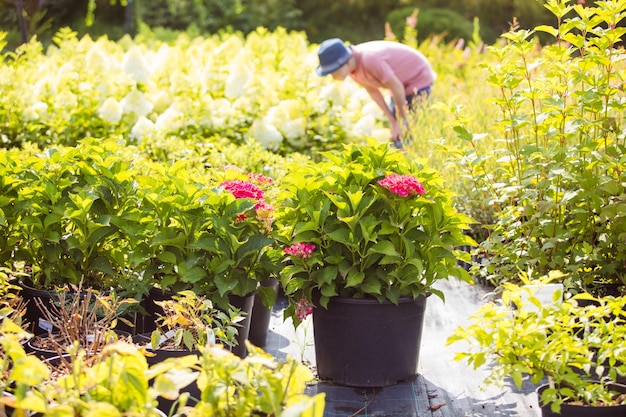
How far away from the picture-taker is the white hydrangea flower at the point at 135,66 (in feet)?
21.7

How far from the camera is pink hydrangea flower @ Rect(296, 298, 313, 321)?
9.82ft

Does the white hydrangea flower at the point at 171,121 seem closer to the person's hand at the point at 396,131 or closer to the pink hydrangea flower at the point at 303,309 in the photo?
the person's hand at the point at 396,131

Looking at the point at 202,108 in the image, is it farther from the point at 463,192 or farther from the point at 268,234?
the point at 268,234

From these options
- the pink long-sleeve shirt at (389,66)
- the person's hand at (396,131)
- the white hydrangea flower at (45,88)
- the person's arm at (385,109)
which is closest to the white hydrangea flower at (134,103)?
the white hydrangea flower at (45,88)

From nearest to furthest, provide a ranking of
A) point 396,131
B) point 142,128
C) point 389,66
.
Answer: point 142,128 → point 389,66 → point 396,131

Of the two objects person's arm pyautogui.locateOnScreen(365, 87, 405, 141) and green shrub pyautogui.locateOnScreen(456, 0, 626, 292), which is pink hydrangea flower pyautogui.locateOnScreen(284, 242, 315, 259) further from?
person's arm pyautogui.locateOnScreen(365, 87, 405, 141)

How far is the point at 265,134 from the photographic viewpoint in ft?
18.9

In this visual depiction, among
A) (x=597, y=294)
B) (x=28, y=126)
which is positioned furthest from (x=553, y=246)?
(x=28, y=126)

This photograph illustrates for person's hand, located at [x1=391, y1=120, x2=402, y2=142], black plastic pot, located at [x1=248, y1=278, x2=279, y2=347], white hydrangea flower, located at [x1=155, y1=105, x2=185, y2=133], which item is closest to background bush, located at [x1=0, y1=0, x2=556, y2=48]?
person's hand, located at [x1=391, y1=120, x2=402, y2=142]

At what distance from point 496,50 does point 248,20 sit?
18.3 metres

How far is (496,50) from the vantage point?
10.2 feet

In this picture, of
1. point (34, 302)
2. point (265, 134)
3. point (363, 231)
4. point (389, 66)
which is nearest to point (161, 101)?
point (265, 134)

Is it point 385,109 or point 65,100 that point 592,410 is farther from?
point 385,109

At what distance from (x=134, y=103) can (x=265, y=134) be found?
99cm
